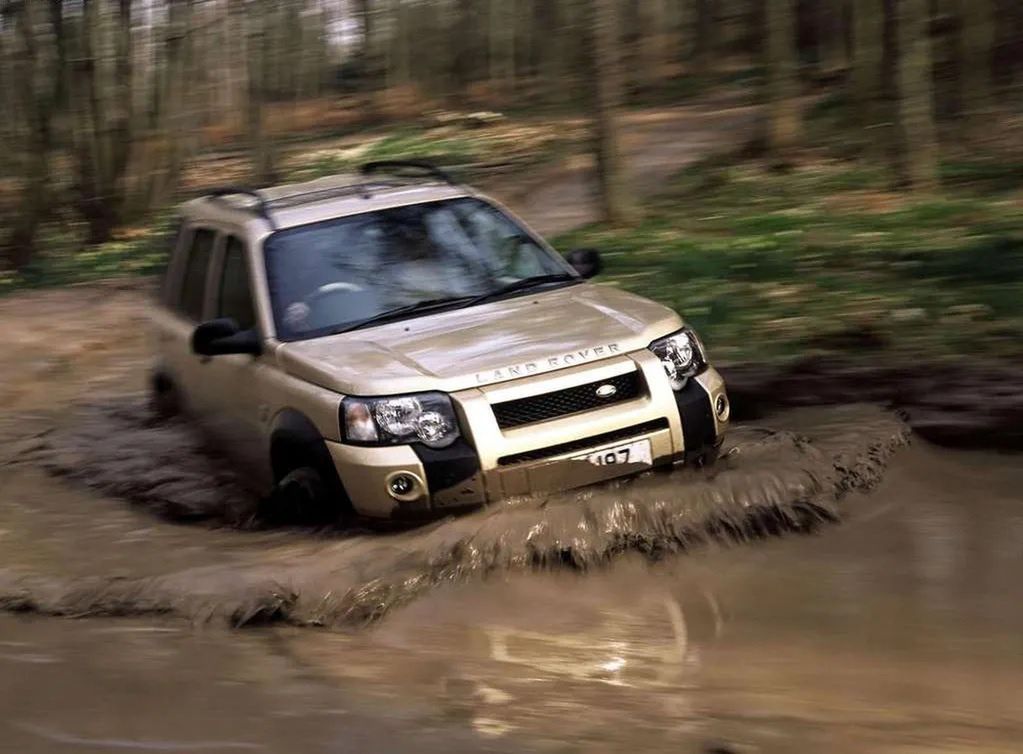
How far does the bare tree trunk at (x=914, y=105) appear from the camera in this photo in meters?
15.9

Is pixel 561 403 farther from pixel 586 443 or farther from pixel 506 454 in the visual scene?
pixel 506 454

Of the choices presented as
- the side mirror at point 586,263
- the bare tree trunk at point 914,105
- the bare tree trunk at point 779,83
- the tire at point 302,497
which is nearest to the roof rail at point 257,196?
the tire at point 302,497

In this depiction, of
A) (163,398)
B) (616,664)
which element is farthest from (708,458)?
(163,398)

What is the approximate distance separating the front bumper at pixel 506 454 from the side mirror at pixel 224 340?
0.89m

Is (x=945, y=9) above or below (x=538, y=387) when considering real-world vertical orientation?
above

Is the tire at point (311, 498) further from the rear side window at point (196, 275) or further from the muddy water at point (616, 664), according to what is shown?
the rear side window at point (196, 275)

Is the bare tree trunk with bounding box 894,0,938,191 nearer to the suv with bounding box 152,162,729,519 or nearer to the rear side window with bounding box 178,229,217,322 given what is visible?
the suv with bounding box 152,162,729,519

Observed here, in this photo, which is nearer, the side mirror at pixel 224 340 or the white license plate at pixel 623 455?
the white license plate at pixel 623 455

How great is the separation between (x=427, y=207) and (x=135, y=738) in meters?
3.56

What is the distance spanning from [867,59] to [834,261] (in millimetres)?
11374

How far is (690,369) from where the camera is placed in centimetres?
616

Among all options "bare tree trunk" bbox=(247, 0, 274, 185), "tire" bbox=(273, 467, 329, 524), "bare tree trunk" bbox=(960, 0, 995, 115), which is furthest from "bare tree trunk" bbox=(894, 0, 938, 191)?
"tire" bbox=(273, 467, 329, 524)

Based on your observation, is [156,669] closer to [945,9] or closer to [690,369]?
[690,369]

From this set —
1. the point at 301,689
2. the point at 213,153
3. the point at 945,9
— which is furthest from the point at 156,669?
the point at 213,153
